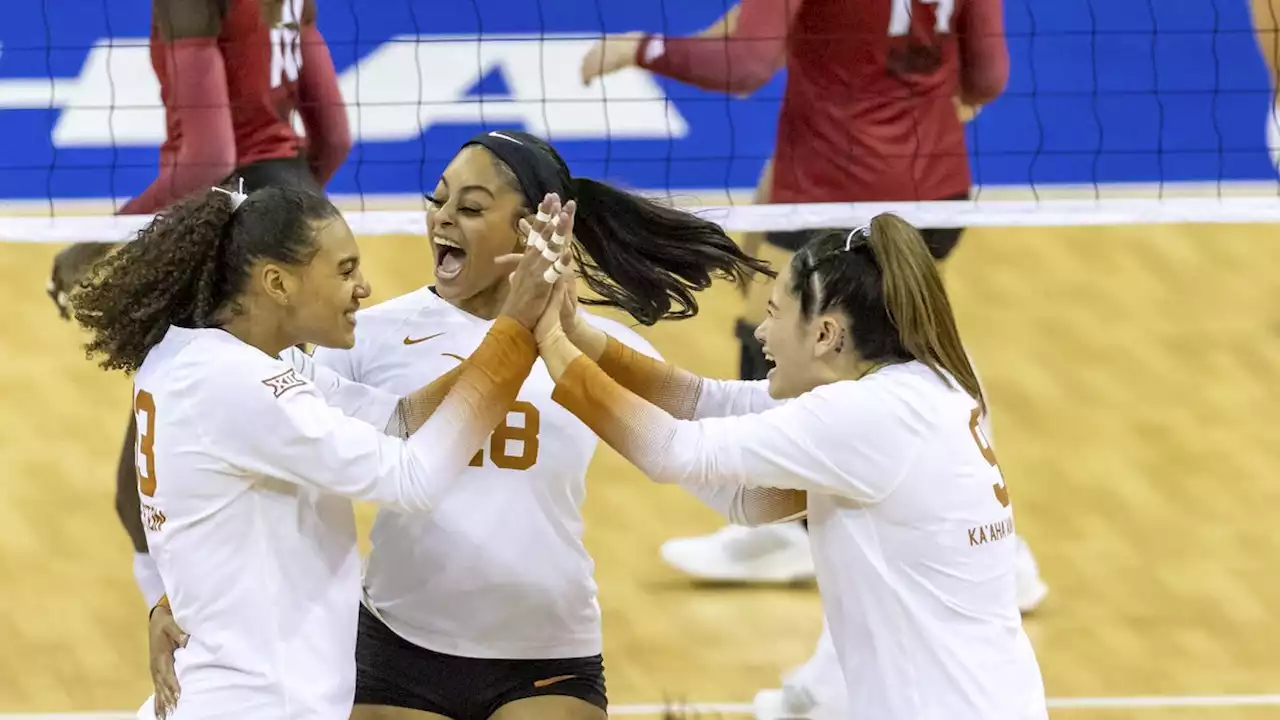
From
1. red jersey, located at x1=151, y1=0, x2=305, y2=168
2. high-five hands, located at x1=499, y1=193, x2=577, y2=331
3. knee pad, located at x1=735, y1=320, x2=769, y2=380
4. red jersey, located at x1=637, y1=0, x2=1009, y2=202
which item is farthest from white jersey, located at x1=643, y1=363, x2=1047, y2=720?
red jersey, located at x1=151, y1=0, x2=305, y2=168

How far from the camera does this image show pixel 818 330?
2.94 m

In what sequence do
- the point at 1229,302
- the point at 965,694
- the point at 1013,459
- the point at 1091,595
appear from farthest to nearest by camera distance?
the point at 1229,302
the point at 1013,459
the point at 1091,595
the point at 965,694

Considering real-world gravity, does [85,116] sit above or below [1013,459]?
above

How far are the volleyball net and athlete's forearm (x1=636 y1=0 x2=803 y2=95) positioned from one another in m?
0.51

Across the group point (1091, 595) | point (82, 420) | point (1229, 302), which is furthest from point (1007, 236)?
point (82, 420)

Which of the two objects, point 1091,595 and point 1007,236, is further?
point 1007,236

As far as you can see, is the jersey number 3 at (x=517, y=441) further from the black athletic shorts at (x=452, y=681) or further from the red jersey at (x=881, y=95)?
the red jersey at (x=881, y=95)

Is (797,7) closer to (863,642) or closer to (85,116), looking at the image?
(85,116)

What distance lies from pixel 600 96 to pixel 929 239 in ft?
7.69

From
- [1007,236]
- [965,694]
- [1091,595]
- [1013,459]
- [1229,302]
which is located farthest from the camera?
[1007,236]

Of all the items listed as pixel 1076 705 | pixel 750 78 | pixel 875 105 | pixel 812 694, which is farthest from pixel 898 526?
pixel 750 78

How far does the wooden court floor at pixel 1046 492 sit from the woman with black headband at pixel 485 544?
1.91 metres

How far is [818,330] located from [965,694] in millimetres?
763

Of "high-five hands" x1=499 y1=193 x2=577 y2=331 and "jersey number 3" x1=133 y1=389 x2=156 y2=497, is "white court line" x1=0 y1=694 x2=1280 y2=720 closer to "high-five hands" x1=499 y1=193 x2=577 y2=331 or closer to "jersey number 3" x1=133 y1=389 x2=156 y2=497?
"high-five hands" x1=499 y1=193 x2=577 y2=331
